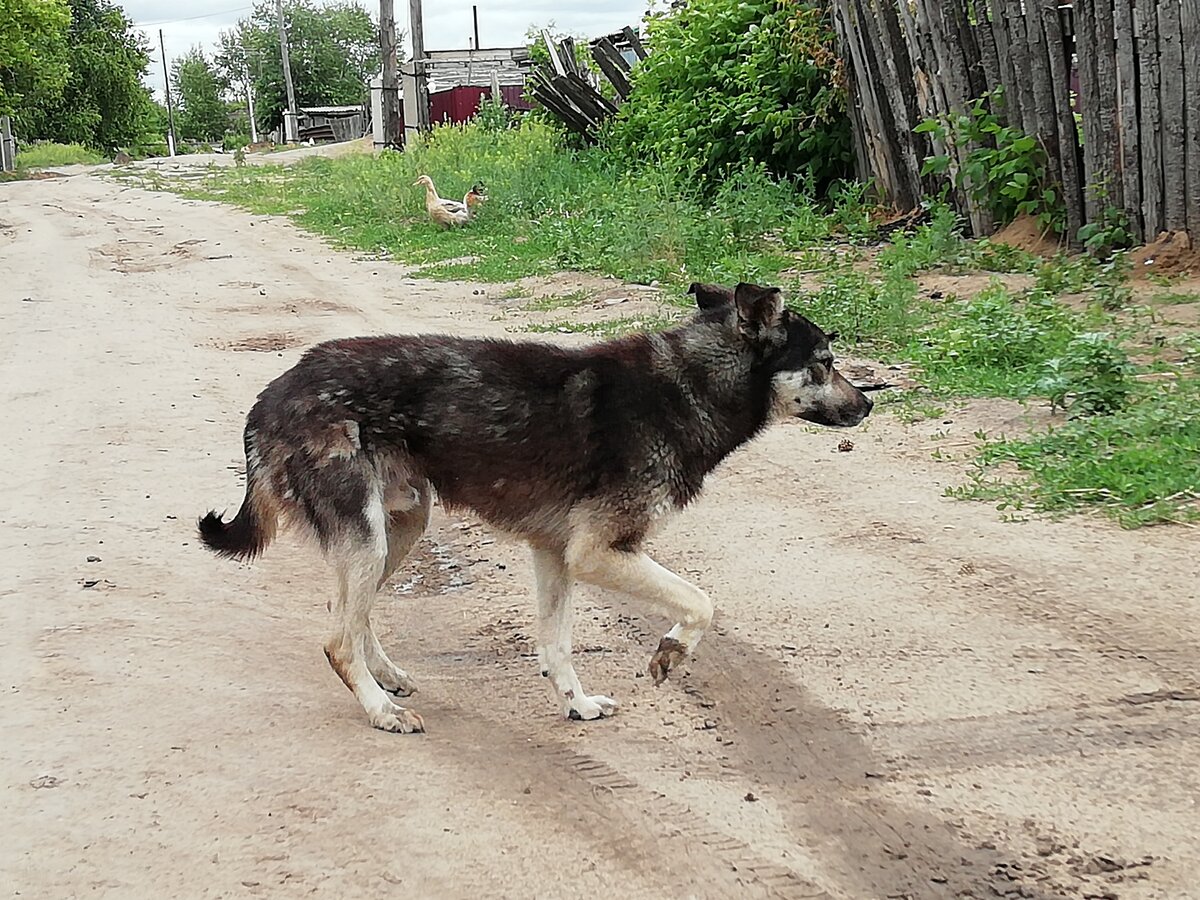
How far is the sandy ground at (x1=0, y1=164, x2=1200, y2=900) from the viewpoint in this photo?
11.9 feet

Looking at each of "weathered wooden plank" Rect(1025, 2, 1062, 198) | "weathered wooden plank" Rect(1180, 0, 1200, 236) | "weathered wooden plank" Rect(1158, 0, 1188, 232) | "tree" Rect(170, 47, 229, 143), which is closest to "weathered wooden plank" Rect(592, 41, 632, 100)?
"weathered wooden plank" Rect(1025, 2, 1062, 198)

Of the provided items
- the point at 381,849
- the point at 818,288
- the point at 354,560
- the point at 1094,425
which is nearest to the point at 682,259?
the point at 818,288

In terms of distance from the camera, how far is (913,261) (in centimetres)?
1139

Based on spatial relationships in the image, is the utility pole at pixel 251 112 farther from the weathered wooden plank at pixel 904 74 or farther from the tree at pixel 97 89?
the weathered wooden plank at pixel 904 74

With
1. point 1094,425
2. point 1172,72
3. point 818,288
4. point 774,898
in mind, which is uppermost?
point 1172,72

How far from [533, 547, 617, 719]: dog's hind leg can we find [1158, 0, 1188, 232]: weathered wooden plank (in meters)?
7.12

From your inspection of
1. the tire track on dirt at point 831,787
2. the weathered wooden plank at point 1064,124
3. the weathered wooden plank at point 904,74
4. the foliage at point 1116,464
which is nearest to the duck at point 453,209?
the weathered wooden plank at point 904,74

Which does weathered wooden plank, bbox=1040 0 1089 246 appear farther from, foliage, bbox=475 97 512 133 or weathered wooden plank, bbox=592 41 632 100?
foliage, bbox=475 97 512 133

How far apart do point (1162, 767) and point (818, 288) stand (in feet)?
26.1

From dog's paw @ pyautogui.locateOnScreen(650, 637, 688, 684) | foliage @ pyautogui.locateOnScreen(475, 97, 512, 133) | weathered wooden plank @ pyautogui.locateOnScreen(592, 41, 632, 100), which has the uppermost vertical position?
foliage @ pyautogui.locateOnScreen(475, 97, 512, 133)

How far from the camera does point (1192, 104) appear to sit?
9680 mm

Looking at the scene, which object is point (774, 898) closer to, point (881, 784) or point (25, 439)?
point (881, 784)

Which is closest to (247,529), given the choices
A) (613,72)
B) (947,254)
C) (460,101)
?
(947,254)

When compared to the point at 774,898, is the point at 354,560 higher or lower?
higher
